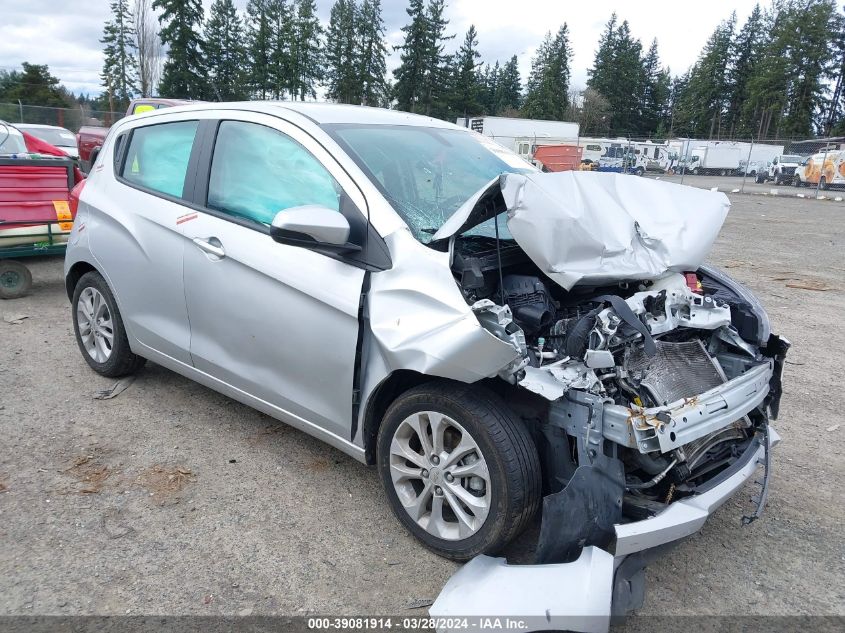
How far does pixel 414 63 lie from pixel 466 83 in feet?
20.5

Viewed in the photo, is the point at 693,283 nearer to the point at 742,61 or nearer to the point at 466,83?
the point at 466,83

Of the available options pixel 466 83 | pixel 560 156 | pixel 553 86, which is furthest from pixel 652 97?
pixel 560 156

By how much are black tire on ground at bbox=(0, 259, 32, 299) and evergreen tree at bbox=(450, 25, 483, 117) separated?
61.9 metres

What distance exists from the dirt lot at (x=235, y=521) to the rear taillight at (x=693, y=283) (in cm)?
115

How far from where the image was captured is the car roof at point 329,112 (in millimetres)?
3350

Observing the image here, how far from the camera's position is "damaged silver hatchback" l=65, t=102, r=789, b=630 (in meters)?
2.34

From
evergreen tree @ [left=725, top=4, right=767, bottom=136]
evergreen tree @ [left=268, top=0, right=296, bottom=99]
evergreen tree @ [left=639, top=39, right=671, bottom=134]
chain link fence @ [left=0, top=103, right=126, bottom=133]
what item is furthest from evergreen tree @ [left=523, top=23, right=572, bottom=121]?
chain link fence @ [left=0, top=103, right=126, bottom=133]

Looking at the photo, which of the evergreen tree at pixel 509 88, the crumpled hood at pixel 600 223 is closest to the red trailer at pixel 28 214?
the crumpled hood at pixel 600 223

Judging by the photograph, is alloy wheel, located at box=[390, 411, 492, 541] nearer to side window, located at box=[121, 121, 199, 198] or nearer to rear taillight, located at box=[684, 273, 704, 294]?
rear taillight, located at box=[684, 273, 704, 294]

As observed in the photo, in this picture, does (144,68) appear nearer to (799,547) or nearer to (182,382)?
(182,382)

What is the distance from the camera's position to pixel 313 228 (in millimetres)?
2658

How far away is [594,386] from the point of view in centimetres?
240

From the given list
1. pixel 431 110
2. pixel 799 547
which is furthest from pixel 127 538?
pixel 431 110

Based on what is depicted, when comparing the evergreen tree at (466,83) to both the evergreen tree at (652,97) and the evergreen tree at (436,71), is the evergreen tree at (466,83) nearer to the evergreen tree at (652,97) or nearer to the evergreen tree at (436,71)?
the evergreen tree at (436,71)
